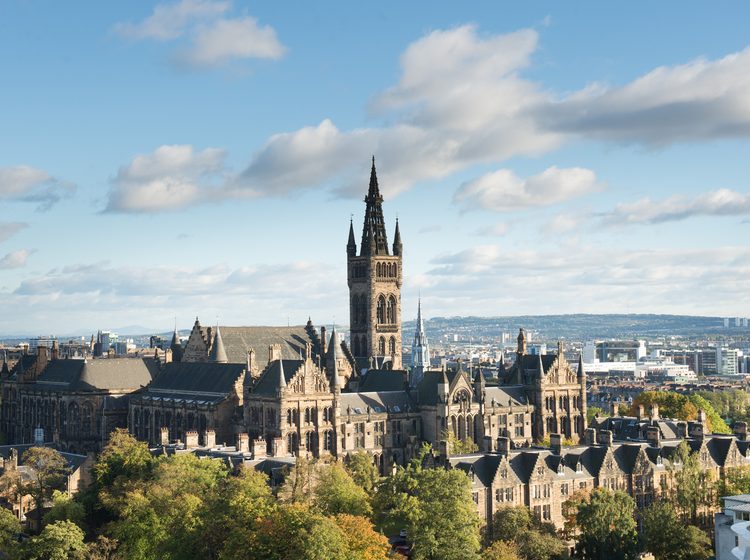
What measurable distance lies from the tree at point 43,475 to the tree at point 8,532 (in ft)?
39.1

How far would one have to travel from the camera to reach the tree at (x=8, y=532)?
111 m

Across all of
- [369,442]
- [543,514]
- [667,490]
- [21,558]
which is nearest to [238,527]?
[21,558]

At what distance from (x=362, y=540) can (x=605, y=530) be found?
1204 inches

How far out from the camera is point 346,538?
8981 centimetres

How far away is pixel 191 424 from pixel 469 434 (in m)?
43.8

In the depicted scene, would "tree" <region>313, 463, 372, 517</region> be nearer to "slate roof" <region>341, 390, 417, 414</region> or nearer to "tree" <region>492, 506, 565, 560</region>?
"tree" <region>492, 506, 565, 560</region>

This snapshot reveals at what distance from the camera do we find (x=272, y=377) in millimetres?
161375

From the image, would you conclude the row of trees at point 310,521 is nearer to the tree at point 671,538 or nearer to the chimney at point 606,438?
the tree at point 671,538

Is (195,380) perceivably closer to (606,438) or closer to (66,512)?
(66,512)

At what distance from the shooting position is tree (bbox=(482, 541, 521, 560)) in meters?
99.1

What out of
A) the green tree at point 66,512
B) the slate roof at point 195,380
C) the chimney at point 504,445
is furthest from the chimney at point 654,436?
the green tree at point 66,512

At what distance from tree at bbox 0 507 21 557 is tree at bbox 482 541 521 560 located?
46881 millimetres

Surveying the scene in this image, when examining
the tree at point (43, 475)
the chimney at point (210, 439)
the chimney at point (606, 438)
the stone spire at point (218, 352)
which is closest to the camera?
the tree at point (43, 475)

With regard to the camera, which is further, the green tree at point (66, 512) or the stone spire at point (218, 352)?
the stone spire at point (218, 352)
